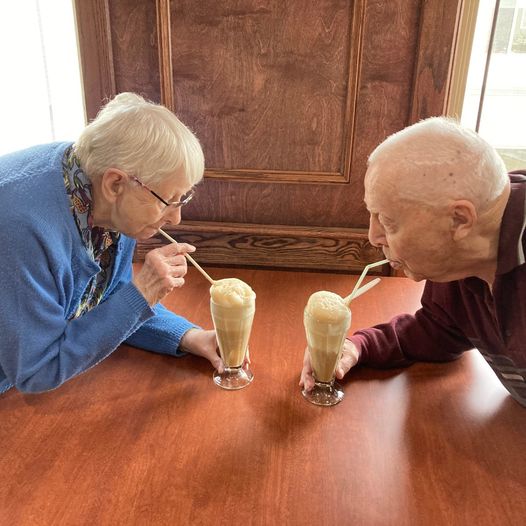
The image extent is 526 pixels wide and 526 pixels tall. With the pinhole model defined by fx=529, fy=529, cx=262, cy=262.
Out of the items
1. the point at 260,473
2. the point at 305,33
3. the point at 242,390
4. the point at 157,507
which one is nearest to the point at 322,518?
the point at 260,473

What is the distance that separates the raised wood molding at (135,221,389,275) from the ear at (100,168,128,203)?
2.56ft

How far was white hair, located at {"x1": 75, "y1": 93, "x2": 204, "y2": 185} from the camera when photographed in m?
1.02

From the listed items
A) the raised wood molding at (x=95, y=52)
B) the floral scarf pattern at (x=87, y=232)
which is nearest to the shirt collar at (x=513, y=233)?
the floral scarf pattern at (x=87, y=232)

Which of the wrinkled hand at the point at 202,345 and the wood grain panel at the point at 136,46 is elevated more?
the wood grain panel at the point at 136,46

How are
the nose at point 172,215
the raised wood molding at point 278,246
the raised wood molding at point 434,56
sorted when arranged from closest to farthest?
the nose at point 172,215 → the raised wood molding at point 434,56 → the raised wood molding at point 278,246

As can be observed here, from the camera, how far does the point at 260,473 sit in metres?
0.86

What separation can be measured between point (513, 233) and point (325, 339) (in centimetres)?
39

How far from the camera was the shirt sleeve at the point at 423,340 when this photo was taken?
1159 millimetres

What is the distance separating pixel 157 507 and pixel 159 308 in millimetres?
613

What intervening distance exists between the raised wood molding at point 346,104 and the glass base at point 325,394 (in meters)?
0.87

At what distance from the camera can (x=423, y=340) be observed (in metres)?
1.17

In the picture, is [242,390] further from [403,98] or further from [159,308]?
[403,98]

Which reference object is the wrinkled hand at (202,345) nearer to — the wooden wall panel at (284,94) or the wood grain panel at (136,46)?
the wooden wall panel at (284,94)

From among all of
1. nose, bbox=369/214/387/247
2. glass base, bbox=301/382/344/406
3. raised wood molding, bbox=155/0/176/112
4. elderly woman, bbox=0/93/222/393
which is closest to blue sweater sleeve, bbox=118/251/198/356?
elderly woman, bbox=0/93/222/393
